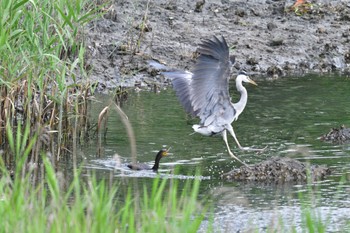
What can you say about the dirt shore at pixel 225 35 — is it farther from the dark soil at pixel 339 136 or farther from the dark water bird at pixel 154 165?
the dark water bird at pixel 154 165

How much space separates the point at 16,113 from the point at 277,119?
362cm

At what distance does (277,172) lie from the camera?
8.91 m

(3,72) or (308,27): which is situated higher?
(308,27)

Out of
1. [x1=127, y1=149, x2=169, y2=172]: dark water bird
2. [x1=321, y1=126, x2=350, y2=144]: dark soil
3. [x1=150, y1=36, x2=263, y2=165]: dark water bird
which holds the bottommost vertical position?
[x1=127, y1=149, x2=169, y2=172]: dark water bird

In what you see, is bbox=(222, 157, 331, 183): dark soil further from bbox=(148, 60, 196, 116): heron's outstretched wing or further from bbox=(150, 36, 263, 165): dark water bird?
bbox=(148, 60, 196, 116): heron's outstretched wing

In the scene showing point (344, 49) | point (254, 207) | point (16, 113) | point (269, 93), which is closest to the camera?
point (254, 207)

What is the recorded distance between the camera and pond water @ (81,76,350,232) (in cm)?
784

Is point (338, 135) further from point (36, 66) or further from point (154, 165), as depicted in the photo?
point (36, 66)

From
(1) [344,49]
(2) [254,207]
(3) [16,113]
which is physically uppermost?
(1) [344,49]

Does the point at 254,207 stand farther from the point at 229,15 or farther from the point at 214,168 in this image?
the point at 229,15

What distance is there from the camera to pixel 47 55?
340 inches

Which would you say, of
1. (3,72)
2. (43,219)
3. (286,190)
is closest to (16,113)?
(3,72)

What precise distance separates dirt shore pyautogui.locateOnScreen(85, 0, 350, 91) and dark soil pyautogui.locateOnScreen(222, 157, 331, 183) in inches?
192

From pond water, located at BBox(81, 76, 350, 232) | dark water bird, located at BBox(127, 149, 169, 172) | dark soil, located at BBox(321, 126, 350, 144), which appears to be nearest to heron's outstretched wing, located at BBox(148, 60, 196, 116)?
pond water, located at BBox(81, 76, 350, 232)
